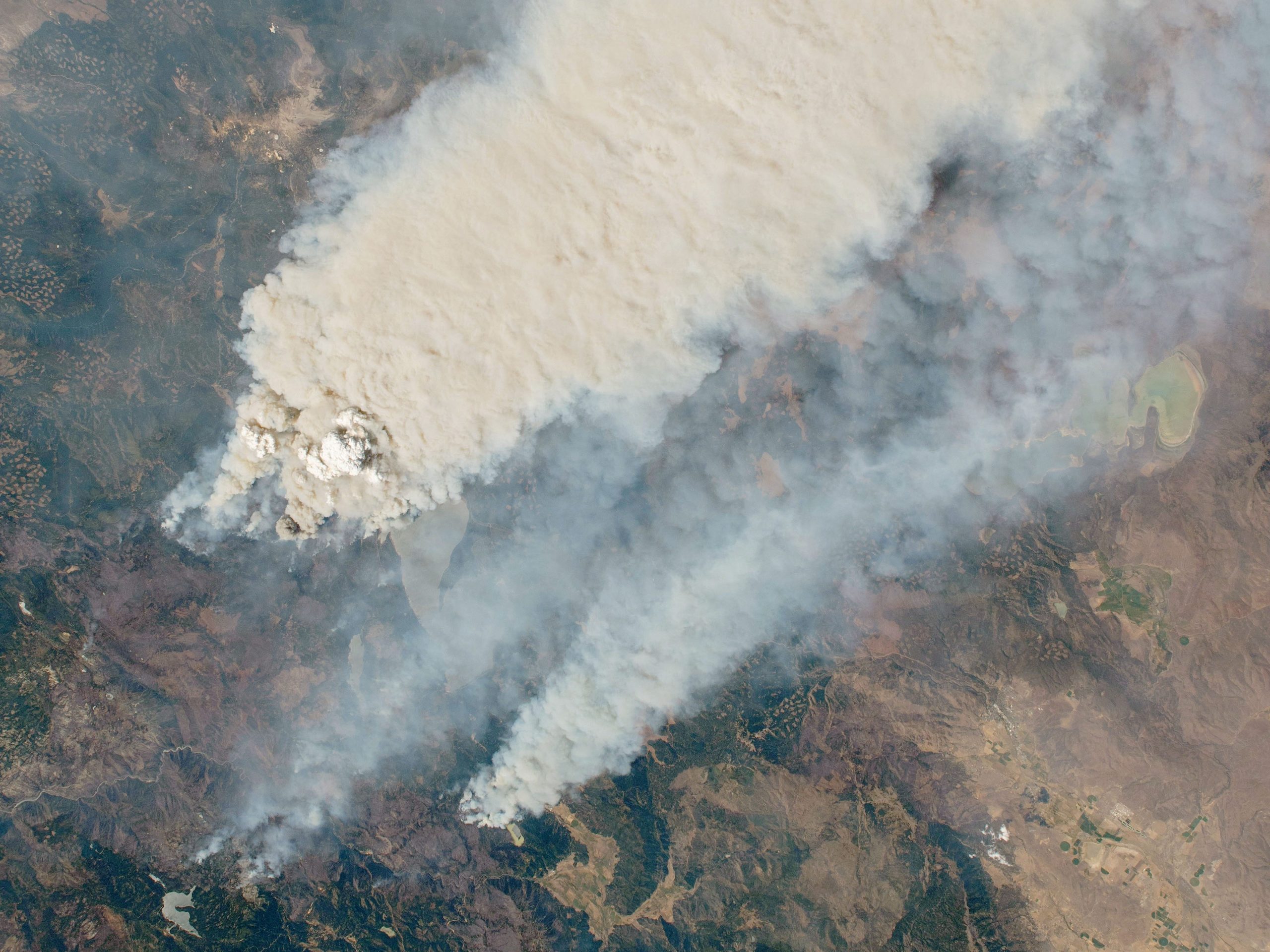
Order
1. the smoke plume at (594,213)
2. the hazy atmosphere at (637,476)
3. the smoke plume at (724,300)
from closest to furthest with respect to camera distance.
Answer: the smoke plume at (594,213)
the smoke plume at (724,300)
the hazy atmosphere at (637,476)

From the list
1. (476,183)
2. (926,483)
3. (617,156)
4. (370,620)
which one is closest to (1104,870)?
(926,483)

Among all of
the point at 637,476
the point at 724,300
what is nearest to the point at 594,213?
the point at 724,300

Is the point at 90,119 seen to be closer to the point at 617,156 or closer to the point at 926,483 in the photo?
the point at 617,156

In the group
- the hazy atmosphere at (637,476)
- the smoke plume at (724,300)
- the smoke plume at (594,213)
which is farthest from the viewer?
the hazy atmosphere at (637,476)

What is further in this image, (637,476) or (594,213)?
(637,476)

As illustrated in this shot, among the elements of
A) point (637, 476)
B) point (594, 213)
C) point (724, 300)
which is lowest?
point (637, 476)

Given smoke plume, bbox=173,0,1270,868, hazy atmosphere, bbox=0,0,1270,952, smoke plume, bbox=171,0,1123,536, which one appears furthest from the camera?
hazy atmosphere, bbox=0,0,1270,952

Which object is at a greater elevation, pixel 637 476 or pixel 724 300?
pixel 724 300

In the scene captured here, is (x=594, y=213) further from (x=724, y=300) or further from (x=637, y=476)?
(x=637, y=476)

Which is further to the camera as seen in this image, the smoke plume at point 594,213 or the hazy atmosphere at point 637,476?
the hazy atmosphere at point 637,476
